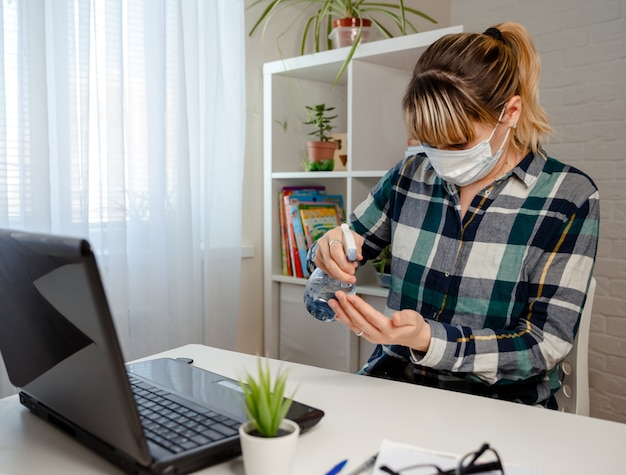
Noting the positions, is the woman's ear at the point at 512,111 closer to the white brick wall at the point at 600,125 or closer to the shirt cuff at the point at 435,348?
the shirt cuff at the point at 435,348

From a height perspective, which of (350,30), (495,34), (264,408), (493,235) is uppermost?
(350,30)

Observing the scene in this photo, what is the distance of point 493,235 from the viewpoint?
1.26 meters

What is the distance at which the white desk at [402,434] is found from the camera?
76 cm

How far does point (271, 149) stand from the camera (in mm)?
2332

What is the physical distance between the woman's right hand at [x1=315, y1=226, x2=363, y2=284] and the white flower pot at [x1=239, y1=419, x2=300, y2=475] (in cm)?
57

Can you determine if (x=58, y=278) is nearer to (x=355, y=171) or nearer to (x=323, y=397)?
(x=323, y=397)

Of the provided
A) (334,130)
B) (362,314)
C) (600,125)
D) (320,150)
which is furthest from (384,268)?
(600,125)

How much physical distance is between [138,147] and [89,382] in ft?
4.40

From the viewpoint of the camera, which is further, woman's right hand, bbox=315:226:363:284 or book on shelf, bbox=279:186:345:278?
book on shelf, bbox=279:186:345:278

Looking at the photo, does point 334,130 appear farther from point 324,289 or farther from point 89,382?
point 89,382

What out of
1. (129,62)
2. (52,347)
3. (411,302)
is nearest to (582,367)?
(411,302)

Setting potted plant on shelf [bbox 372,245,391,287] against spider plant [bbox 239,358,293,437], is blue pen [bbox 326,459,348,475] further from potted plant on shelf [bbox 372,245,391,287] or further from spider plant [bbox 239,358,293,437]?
potted plant on shelf [bbox 372,245,391,287]

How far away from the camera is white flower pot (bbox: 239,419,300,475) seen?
0.65m

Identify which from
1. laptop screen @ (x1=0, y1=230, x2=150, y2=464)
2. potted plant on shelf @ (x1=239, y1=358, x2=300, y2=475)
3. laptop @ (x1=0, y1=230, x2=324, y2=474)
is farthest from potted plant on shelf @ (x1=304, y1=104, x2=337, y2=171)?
potted plant on shelf @ (x1=239, y1=358, x2=300, y2=475)
